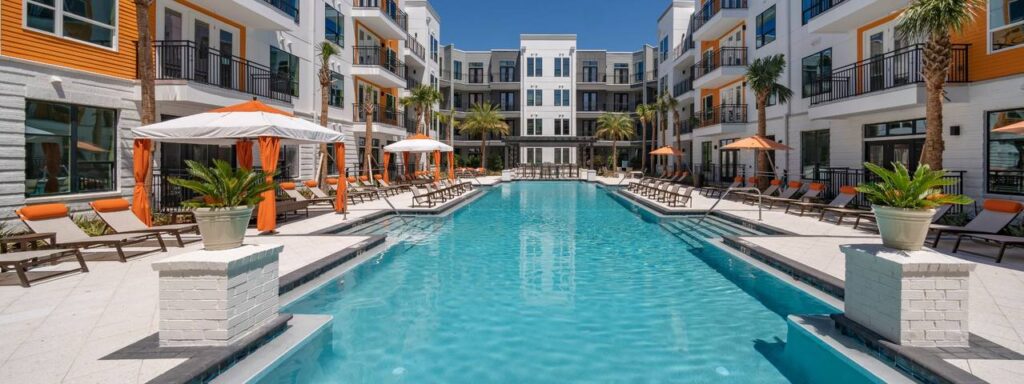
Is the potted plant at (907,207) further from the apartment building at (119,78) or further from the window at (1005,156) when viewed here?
the apartment building at (119,78)

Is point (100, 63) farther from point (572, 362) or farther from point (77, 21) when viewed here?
point (572, 362)

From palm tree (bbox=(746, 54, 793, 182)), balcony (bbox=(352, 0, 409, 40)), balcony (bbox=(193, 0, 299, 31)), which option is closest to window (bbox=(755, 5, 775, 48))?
palm tree (bbox=(746, 54, 793, 182))

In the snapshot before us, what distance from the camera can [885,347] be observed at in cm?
466

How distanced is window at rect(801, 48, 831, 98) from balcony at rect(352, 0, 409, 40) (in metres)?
20.3

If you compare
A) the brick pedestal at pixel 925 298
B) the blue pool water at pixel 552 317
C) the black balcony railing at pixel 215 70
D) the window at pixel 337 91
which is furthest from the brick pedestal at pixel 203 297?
the window at pixel 337 91

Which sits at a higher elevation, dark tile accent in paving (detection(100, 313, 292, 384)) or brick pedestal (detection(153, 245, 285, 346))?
brick pedestal (detection(153, 245, 285, 346))

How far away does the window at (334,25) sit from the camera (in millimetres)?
24812

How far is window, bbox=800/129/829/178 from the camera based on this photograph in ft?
68.8

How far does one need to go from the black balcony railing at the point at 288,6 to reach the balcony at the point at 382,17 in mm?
5511

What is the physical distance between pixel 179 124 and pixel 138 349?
784cm

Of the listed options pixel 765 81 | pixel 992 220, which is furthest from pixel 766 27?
pixel 992 220

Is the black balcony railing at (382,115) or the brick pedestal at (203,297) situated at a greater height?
the black balcony railing at (382,115)

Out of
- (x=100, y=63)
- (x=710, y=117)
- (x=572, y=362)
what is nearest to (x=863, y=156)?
(x=710, y=117)

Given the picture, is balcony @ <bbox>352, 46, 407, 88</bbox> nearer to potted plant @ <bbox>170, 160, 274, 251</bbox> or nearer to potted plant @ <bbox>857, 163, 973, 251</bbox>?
potted plant @ <bbox>170, 160, 274, 251</bbox>
